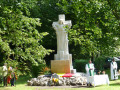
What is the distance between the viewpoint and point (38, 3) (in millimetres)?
27125

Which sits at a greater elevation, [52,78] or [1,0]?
[1,0]

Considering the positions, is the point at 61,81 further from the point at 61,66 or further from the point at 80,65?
the point at 80,65

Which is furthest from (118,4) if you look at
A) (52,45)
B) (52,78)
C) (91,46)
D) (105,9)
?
(52,45)

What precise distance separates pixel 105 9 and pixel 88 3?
3.93 feet

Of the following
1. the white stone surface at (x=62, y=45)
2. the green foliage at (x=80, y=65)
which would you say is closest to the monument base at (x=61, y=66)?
the white stone surface at (x=62, y=45)

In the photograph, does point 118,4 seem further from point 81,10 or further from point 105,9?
point 81,10

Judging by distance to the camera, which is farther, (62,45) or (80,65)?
(80,65)

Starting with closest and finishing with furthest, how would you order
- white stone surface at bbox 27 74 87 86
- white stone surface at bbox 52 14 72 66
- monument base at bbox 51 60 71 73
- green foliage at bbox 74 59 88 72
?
white stone surface at bbox 27 74 87 86, monument base at bbox 51 60 71 73, white stone surface at bbox 52 14 72 66, green foliage at bbox 74 59 88 72

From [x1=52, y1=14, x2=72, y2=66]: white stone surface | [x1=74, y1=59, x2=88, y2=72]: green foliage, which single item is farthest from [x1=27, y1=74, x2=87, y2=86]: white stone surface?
[x1=74, y1=59, x2=88, y2=72]: green foliage

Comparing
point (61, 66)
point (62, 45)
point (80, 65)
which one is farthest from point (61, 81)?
point (80, 65)

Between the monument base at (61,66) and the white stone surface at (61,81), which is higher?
the monument base at (61,66)

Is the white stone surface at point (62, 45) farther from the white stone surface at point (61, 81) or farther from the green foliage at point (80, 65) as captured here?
the green foliage at point (80, 65)

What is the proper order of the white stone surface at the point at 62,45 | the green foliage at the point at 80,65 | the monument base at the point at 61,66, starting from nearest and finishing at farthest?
the monument base at the point at 61,66, the white stone surface at the point at 62,45, the green foliage at the point at 80,65

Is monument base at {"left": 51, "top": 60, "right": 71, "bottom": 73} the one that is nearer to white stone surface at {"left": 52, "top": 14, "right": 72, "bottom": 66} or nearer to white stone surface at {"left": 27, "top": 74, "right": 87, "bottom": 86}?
white stone surface at {"left": 52, "top": 14, "right": 72, "bottom": 66}
